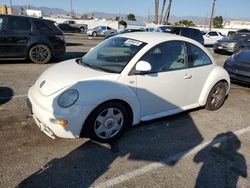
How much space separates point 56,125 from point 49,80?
749 mm

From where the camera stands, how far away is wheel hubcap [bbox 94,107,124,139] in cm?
361

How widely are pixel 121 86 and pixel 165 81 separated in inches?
33.4

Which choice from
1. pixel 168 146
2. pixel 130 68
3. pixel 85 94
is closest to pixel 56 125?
pixel 85 94

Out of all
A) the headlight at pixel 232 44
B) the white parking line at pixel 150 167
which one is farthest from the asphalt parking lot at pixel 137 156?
the headlight at pixel 232 44

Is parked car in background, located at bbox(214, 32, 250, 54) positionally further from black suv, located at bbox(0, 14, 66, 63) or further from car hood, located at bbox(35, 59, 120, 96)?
car hood, located at bbox(35, 59, 120, 96)

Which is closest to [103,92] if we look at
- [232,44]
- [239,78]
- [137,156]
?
[137,156]

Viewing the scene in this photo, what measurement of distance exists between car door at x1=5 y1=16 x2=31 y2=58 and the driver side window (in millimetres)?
6137

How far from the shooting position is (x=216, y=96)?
5.40 metres

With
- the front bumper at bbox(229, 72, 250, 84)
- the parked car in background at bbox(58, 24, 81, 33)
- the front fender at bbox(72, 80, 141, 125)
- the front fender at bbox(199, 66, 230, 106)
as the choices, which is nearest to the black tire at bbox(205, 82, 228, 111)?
the front fender at bbox(199, 66, 230, 106)

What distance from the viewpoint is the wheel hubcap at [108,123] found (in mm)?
3605

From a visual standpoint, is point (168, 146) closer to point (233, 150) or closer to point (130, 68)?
point (233, 150)

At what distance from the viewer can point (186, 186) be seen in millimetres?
2990

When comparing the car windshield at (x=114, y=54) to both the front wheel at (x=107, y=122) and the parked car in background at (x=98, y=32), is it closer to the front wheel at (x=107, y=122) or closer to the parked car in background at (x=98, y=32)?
the front wheel at (x=107, y=122)

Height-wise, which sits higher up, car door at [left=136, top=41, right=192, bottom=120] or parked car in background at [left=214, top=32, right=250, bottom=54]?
car door at [left=136, top=41, right=192, bottom=120]
